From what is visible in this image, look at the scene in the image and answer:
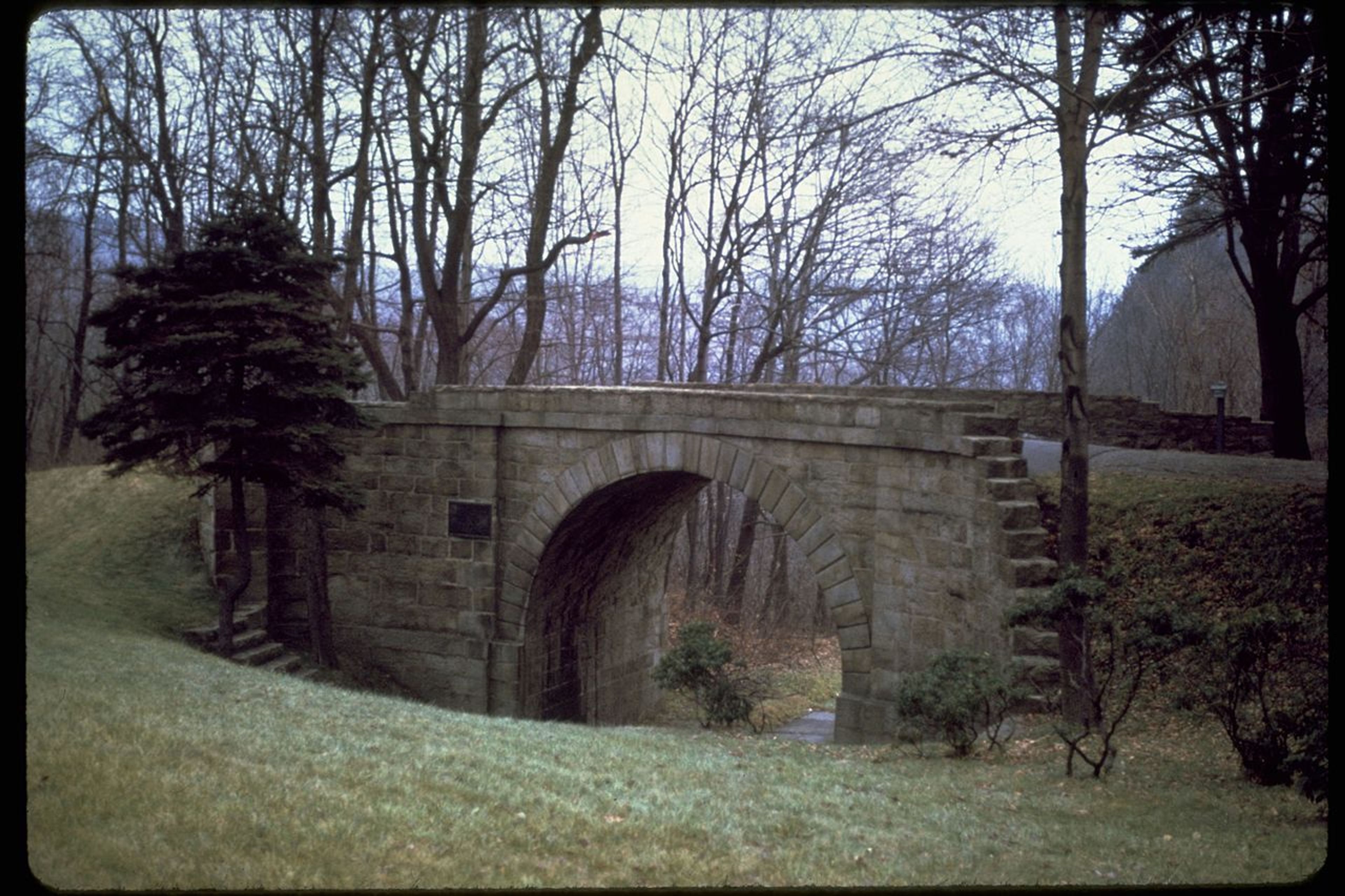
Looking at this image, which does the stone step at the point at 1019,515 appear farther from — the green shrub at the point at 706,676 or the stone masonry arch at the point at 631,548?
the green shrub at the point at 706,676

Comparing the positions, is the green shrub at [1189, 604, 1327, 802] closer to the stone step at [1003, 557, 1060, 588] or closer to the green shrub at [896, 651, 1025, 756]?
the green shrub at [896, 651, 1025, 756]

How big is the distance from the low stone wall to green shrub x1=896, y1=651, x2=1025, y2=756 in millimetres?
7057

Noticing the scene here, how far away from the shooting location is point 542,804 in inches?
251

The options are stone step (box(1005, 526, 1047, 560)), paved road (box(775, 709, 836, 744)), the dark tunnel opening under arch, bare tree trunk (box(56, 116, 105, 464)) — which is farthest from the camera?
bare tree trunk (box(56, 116, 105, 464))

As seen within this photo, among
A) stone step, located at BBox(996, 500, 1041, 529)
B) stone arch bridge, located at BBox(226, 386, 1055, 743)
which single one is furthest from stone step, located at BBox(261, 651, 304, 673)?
stone step, located at BBox(996, 500, 1041, 529)

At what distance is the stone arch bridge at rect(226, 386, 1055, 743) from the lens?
37.2 ft

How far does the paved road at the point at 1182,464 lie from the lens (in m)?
12.7

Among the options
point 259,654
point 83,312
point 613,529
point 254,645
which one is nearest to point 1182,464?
point 613,529

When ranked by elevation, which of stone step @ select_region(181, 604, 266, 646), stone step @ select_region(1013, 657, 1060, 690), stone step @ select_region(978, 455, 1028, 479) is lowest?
stone step @ select_region(181, 604, 266, 646)

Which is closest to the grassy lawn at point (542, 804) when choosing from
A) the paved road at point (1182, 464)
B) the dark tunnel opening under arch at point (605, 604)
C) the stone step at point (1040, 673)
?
the stone step at point (1040, 673)

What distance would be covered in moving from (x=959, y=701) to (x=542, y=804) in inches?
158

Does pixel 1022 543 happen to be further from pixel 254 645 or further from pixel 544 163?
pixel 544 163

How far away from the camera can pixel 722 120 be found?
23.3 metres

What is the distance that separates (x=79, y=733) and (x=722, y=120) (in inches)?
751
